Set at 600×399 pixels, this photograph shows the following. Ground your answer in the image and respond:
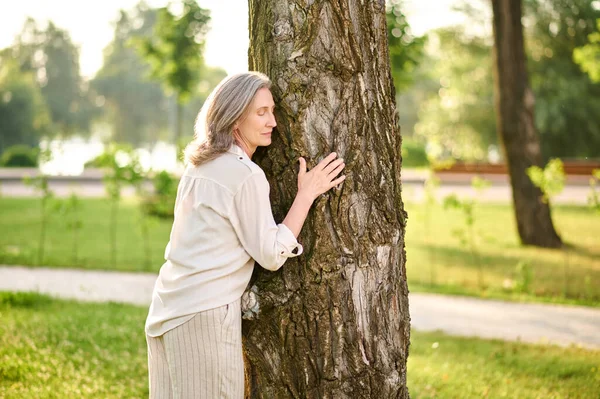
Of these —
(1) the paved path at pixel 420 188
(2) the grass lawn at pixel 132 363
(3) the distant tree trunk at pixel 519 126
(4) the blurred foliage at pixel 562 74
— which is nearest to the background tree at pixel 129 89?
(1) the paved path at pixel 420 188

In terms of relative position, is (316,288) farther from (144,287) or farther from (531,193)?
(531,193)

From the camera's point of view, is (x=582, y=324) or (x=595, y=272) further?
(x=595, y=272)

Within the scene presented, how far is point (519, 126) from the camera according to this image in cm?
1293

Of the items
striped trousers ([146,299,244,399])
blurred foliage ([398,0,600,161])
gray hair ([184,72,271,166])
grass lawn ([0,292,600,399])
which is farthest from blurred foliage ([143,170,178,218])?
blurred foliage ([398,0,600,161])

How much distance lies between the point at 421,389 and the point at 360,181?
2326 millimetres

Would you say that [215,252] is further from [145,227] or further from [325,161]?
[145,227]

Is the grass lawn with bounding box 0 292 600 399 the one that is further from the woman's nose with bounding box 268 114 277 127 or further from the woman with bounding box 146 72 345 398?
the woman's nose with bounding box 268 114 277 127

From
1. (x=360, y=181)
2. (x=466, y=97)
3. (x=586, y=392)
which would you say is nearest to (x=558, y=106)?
(x=466, y=97)

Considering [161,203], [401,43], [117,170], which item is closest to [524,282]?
[401,43]

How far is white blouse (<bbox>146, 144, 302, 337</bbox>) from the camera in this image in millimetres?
3037

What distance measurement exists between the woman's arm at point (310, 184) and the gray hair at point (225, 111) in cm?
39

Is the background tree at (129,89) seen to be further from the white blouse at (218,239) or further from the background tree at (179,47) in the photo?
the white blouse at (218,239)

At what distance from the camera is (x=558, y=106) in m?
29.5

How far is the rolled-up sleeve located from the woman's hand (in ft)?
0.86
